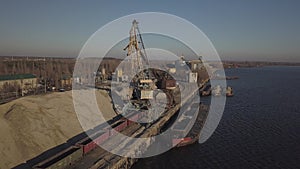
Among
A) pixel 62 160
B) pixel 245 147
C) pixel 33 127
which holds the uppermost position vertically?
pixel 33 127

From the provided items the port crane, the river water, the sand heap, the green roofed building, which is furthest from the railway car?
the green roofed building

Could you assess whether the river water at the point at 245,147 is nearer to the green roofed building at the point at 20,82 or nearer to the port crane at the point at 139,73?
the port crane at the point at 139,73

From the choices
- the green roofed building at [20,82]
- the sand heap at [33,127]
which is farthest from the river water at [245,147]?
the green roofed building at [20,82]

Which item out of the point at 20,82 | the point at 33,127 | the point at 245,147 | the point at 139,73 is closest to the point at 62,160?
the point at 33,127

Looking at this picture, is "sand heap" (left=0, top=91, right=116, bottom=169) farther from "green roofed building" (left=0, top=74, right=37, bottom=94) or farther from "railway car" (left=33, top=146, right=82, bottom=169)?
"green roofed building" (left=0, top=74, right=37, bottom=94)

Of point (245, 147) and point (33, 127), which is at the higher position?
point (33, 127)

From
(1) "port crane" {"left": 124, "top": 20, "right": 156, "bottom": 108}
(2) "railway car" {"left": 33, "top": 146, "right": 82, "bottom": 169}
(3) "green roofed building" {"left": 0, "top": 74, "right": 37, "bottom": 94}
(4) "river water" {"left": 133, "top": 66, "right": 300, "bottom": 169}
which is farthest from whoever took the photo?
(3) "green roofed building" {"left": 0, "top": 74, "right": 37, "bottom": 94}

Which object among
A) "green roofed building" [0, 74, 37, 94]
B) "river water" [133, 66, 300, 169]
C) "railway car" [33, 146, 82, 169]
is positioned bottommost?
"river water" [133, 66, 300, 169]

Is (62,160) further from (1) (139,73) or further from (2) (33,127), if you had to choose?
(1) (139,73)
